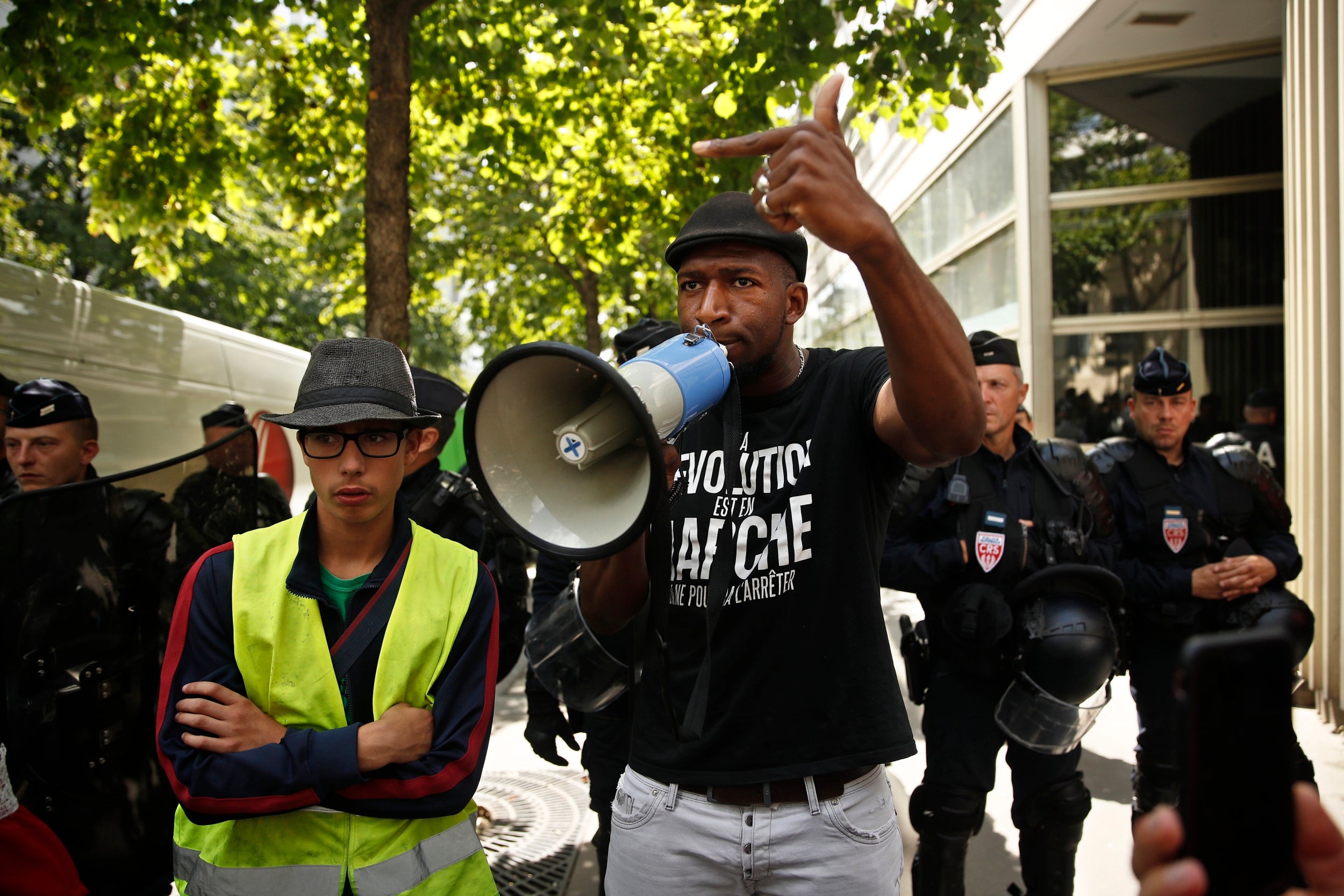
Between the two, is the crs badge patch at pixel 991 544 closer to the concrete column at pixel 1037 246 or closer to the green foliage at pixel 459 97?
the green foliage at pixel 459 97

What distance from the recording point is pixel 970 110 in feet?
34.3

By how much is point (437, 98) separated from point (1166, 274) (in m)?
6.46

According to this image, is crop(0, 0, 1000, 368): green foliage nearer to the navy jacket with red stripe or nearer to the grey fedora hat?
the grey fedora hat

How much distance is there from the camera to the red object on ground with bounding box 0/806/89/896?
225 cm

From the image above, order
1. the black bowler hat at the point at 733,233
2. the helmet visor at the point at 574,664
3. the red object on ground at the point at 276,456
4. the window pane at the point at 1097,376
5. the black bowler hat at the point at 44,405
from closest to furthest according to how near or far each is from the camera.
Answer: the black bowler hat at the point at 733,233 → the helmet visor at the point at 574,664 → the black bowler hat at the point at 44,405 → the red object on ground at the point at 276,456 → the window pane at the point at 1097,376

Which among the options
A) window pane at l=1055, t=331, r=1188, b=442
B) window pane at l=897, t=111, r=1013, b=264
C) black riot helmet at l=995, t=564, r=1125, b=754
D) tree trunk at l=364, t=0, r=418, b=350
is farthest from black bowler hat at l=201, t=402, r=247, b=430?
window pane at l=897, t=111, r=1013, b=264

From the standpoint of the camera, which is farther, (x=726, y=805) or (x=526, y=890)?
(x=526, y=890)

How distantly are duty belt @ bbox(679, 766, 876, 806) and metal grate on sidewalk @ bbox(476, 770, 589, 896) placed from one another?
2175 mm

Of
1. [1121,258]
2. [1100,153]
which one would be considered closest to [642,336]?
[1121,258]

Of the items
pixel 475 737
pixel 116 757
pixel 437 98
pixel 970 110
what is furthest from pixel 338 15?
pixel 970 110

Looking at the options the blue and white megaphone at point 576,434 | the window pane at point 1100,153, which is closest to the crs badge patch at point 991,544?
the blue and white megaphone at point 576,434

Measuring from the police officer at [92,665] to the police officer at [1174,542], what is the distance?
3358mm

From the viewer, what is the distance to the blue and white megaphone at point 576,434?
58.7 inches

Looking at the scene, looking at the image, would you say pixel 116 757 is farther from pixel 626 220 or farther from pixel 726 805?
pixel 626 220
